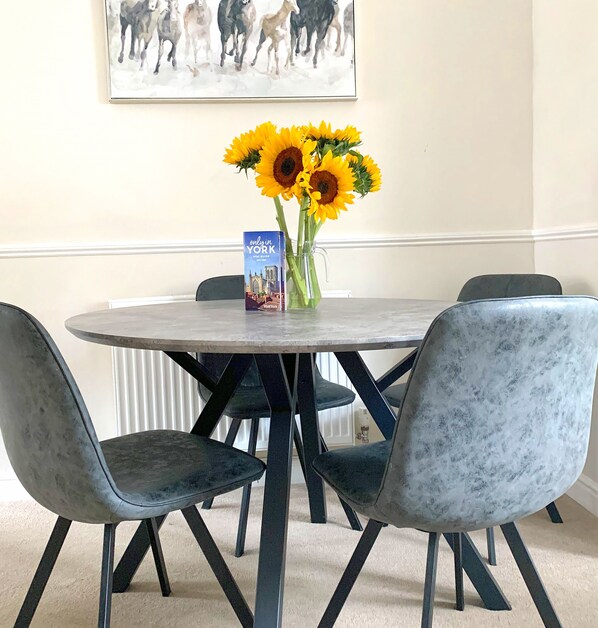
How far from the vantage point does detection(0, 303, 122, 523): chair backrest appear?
1222 millimetres

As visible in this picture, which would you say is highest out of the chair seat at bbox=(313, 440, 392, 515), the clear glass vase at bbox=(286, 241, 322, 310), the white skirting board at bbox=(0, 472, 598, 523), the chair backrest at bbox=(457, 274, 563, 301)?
the clear glass vase at bbox=(286, 241, 322, 310)

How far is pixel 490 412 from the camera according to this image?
1186 millimetres

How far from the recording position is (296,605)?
185cm

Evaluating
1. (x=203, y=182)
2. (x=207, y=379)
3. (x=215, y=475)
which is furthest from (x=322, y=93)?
(x=215, y=475)

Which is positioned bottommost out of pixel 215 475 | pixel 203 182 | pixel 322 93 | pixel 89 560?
pixel 89 560

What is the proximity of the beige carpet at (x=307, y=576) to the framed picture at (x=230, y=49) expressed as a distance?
1.73m

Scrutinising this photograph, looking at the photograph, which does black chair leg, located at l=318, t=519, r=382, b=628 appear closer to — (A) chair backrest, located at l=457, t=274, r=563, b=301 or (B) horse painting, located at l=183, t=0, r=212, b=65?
(A) chair backrest, located at l=457, t=274, r=563, b=301

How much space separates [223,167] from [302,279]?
110cm

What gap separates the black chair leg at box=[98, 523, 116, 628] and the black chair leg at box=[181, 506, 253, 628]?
0.61 ft

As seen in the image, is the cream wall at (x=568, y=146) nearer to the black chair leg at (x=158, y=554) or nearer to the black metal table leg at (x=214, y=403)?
the black metal table leg at (x=214, y=403)

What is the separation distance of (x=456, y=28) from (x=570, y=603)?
2294 millimetres

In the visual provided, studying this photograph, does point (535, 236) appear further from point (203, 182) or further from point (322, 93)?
point (203, 182)

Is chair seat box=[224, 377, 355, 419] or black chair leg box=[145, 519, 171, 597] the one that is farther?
chair seat box=[224, 377, 355, 419]

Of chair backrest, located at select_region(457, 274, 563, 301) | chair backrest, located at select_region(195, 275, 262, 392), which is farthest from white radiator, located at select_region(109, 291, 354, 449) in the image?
chair backrest, located at select_region(457, 274, 563, 301)
